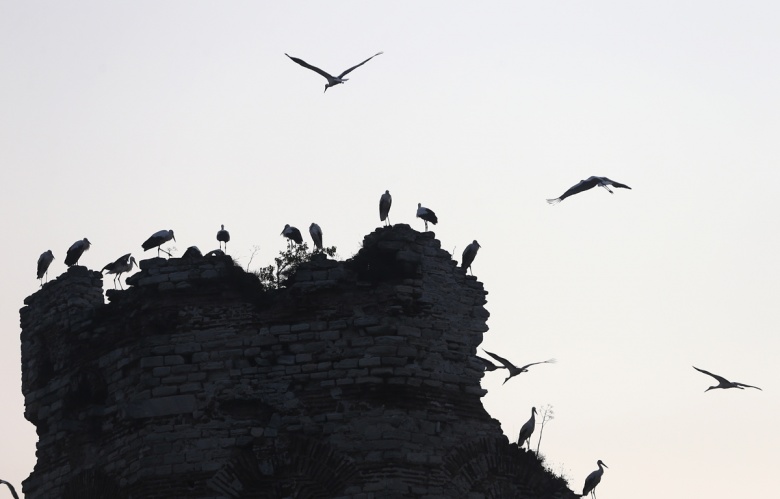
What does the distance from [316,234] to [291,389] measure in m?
3.98

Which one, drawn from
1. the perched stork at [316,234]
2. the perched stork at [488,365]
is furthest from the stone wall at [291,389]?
the perched stork at [316,234]

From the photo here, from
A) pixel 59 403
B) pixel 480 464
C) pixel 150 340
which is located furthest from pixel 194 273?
pixel 480 464

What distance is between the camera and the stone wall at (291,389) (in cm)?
2273

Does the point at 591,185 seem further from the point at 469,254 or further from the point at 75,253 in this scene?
the point at 75,253

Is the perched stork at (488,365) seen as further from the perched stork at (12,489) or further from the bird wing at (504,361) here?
the perched stork at (12,489)

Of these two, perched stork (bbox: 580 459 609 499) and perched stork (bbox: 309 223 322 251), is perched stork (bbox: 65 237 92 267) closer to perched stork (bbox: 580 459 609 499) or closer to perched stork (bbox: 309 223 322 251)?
perched stork (bbox: 309 223 322 251)

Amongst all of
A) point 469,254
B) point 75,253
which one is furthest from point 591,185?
point 75,253

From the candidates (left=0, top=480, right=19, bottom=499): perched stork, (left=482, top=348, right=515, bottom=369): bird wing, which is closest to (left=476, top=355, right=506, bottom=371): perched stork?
(left=482, top=348, right=515, bottom=369): bird wing

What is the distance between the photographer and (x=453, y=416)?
23266 mm

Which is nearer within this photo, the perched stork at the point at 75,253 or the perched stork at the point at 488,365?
the perched stork at the point at 488,365

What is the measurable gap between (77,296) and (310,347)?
364 centimetres

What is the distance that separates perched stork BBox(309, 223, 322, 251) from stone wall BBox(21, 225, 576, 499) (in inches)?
100

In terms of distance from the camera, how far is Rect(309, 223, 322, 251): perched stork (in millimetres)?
26594

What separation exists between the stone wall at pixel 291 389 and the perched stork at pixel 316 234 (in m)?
2.54
